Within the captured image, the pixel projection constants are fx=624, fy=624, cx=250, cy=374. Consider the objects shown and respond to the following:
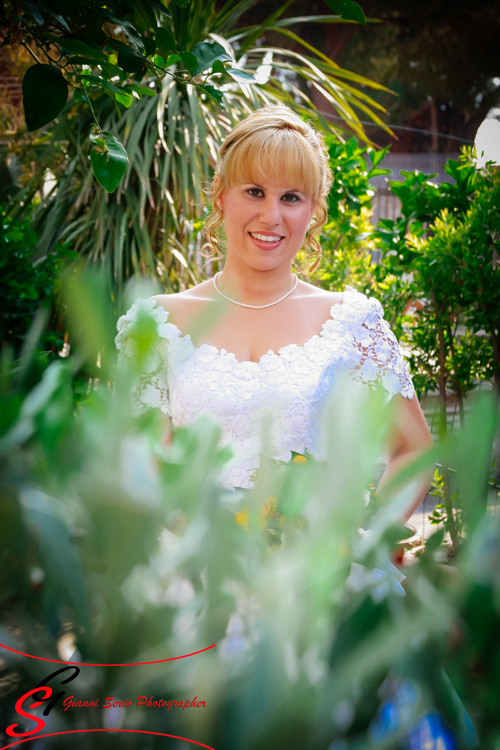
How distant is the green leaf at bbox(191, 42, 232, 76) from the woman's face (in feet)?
3.19

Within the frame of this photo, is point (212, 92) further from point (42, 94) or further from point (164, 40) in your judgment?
point (42, 94)

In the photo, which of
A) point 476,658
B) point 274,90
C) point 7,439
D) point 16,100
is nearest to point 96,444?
point 7,439

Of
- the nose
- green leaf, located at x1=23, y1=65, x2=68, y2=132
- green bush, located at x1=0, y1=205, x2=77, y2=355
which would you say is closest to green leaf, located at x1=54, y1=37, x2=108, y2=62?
green leaf, located at x1=23, y1=65, x2=68, y2=132

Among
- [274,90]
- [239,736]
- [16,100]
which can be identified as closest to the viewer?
[239,736]

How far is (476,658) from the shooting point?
0.19 metres

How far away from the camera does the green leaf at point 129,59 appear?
1.99 ft

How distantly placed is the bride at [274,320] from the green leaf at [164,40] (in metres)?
0.91

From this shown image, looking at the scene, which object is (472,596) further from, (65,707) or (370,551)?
(65,707)

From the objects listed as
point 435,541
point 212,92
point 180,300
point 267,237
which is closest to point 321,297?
point 267,237

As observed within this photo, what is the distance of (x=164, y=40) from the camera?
0.61 meters

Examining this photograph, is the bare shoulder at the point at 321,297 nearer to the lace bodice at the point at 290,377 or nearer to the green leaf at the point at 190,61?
the lace bodice at the point at 290,377

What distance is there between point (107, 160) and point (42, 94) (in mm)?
84

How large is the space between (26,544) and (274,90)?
3770mm

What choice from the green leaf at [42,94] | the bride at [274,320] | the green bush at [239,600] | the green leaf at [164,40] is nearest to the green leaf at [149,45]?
the green leaf at [164,40]
